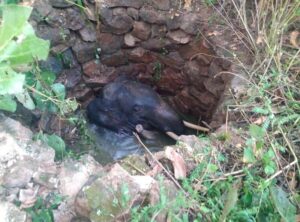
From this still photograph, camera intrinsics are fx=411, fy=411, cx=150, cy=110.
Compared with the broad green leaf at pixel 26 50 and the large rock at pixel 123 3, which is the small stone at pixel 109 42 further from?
the broad green leaf at pixel 26 50

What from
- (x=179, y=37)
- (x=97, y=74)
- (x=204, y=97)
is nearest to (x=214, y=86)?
(x=204, y=97)

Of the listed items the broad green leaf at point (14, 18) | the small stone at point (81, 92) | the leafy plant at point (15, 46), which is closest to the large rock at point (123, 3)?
the small stone at point (81, 92)

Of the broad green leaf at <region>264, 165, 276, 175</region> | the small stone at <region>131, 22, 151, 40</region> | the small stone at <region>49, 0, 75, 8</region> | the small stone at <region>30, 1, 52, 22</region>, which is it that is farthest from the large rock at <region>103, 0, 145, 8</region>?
the broad green leaf at <region>264, 165, 276, 175</region>

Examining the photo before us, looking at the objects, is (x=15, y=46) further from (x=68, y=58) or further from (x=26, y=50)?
(x=68, y=58)

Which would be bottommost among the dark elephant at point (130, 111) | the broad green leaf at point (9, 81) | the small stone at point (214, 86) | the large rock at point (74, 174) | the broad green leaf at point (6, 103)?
the dark elephant at point (130, 111)

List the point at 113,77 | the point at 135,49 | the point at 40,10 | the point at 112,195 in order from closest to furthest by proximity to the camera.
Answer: the point at 112,195 < the point at 40,10 < the point at 135,49 < the point at 113,77

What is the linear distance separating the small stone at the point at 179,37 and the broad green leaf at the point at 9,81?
1392 millimetres

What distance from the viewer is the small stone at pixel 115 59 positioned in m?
2.92

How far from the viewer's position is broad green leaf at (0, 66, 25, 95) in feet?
4.93

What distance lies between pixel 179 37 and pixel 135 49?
0.37 metres

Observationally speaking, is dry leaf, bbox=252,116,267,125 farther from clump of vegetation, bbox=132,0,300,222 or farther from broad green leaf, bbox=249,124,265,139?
broad green leaf, bbox=249,124,265,139

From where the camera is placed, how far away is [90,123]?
115 inches

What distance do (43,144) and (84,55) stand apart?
115 cm

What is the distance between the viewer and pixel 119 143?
2840 mm
